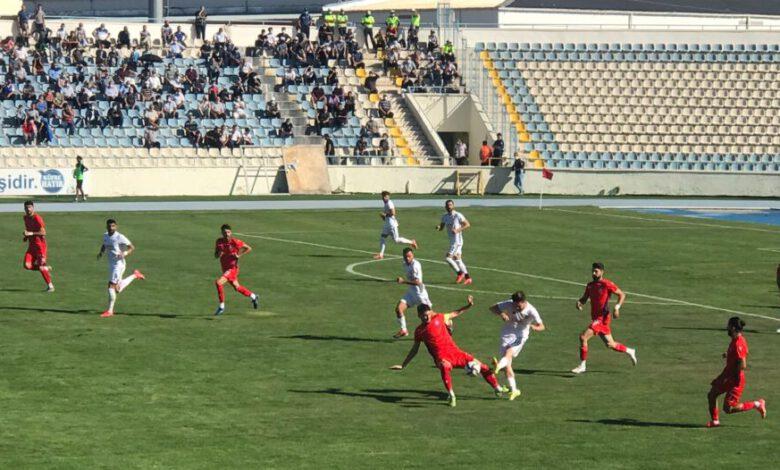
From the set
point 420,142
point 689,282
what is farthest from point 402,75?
point 689,282

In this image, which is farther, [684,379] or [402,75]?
[402,75]

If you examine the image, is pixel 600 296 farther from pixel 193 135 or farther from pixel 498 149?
pixel 498 149

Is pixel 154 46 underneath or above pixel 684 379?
above

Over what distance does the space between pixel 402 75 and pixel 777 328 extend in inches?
1818

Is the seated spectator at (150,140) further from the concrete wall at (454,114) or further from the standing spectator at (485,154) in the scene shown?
the standing spectator at (485,154)

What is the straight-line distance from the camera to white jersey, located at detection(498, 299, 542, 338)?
2275 cm

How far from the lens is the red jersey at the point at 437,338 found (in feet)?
69.9

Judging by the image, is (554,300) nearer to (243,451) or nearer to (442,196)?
(243,451)

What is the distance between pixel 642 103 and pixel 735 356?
183 feet

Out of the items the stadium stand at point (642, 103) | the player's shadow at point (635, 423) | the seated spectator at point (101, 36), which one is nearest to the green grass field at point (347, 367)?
the player's shadow at point (635, 423)

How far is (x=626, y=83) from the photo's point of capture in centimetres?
7525

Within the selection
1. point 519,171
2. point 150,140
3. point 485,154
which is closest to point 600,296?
point 150,140

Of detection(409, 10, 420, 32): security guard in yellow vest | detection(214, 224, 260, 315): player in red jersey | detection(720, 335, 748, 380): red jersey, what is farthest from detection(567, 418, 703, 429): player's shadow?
detection(409, 10, 420, 32): security guard in yellow vest

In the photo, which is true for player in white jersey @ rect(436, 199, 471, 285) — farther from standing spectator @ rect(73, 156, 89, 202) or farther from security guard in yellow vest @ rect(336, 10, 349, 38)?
security guard in yellow vest @ rect(336, 10, 349, 38)
